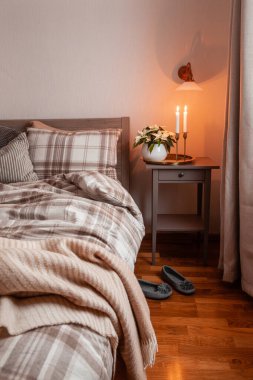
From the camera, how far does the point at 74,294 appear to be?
895 mm

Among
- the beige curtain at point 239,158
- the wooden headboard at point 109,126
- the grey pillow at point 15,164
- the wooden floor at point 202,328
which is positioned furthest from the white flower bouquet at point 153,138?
the wooden floor at point 202,328

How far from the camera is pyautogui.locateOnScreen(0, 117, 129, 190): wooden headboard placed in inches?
100

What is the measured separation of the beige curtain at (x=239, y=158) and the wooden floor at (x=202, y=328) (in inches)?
5.7

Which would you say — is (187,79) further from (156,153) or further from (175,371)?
(175,371)

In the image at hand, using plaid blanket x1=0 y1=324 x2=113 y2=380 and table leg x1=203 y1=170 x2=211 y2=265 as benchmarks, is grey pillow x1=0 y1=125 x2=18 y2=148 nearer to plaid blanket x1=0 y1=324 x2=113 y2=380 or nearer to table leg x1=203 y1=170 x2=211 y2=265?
table leg x1=203 y1=170 x2=211 y2=265

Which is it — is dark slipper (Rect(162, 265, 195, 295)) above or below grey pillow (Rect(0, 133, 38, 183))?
below

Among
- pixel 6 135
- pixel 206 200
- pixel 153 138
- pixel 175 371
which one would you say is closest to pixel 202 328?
pixel 175 371

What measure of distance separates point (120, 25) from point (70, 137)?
0.94 meters

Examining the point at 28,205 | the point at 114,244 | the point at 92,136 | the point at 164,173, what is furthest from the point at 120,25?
the point at 114,244

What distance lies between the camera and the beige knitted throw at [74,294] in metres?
0.87

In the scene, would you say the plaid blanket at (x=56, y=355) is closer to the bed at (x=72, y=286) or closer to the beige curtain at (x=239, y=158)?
the bed at (x=72, y=286)

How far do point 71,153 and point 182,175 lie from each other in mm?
731

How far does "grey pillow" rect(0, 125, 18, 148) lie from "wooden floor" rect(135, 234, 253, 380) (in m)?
1.22

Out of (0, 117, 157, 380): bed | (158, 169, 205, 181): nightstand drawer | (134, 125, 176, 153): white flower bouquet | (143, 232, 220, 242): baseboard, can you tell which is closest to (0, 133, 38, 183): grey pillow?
(0, 117, 157, 380): bed
